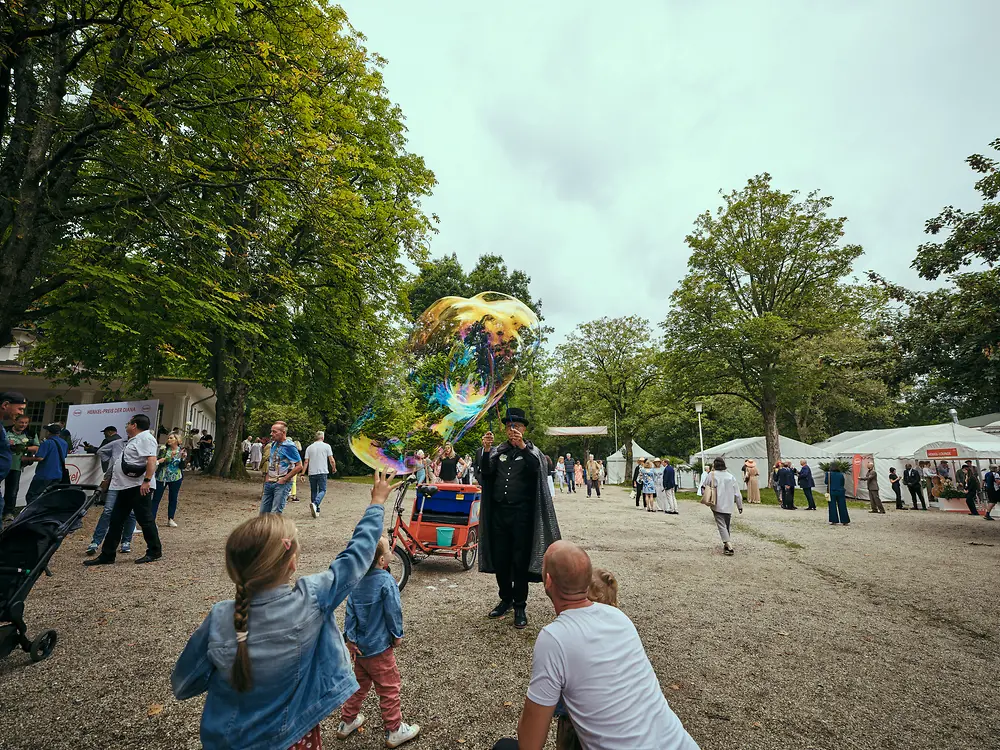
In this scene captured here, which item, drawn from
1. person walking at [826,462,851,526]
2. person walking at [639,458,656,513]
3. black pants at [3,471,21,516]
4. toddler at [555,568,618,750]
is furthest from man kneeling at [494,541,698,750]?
person walking at [639,458,656,513]

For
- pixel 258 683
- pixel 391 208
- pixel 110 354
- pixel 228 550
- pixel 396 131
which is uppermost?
pixel 396 131

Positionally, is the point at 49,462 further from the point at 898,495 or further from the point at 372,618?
the point at 898,495

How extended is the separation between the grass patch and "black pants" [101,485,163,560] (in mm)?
12061

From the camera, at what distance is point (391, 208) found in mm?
16250

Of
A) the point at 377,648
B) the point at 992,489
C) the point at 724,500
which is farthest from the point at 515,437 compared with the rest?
the point at 992,489

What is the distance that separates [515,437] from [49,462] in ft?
28.9

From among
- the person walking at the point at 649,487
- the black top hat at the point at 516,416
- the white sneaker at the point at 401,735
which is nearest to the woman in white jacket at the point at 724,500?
the black top hat at the point at 516,416

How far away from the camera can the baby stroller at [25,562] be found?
3755 mm

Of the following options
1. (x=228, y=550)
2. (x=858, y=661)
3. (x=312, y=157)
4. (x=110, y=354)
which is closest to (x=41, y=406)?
(x=110, y=354)

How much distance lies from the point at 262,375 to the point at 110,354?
7205mm

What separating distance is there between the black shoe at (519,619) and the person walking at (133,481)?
5.52 meters

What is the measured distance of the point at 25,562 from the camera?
12.8ft

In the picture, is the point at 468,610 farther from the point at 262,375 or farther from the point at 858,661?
the point at 262,375

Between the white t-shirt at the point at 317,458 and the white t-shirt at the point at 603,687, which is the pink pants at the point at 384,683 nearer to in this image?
the white t-shirt at the point at 603,687
